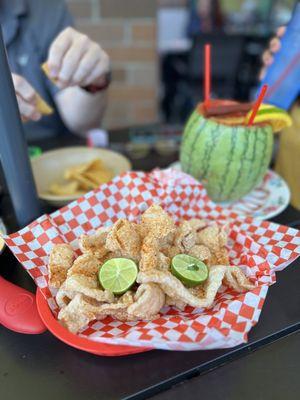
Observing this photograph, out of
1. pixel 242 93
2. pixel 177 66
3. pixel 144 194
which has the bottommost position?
pixel 242 93

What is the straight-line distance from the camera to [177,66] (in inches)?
123

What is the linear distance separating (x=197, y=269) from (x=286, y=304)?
16 cm

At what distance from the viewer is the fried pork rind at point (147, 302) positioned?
51 cm

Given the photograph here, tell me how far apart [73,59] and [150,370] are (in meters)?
0.66

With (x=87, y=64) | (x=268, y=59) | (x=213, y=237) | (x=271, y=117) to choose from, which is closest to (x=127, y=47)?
(x=268, y=59)

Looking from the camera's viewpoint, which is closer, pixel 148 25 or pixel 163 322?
pixel 163 322

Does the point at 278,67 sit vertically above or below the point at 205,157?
above

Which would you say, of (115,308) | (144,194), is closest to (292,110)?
(144,194)

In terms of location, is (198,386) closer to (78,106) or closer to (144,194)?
(144,194)

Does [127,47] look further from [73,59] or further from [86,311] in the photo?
[86,311]

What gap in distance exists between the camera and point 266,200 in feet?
2.82

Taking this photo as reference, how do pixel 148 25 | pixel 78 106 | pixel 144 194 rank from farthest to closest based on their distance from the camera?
1. pixel 148 25
2. pixel 78 106
3. pixel 144 194

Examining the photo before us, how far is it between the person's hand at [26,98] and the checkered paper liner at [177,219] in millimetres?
236

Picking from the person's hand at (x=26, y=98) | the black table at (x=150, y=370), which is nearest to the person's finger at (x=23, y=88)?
the person's hand at (x=26, y=98)
